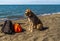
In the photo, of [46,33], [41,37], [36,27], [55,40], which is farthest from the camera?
[36,27]

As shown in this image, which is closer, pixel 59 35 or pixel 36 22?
pixel 59 35

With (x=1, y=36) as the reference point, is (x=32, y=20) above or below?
above

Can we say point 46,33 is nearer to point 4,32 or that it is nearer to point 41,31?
point 41,31

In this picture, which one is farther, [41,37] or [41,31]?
[41,31]

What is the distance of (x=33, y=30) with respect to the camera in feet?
29.5

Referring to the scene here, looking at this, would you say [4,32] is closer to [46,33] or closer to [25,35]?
[25,35]

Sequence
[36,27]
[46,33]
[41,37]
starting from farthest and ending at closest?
[36,27] < [46,33] < [41,37]

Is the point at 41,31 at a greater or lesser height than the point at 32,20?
lesser

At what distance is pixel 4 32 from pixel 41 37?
1913mm

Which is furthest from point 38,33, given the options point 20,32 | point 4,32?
point 4,32

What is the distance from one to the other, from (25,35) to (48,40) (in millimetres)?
1354

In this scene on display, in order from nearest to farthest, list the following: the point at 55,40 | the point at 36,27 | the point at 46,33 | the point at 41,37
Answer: the point at 55,40 → the point at 41,37 → the point at 46,33 → the point at 36,27

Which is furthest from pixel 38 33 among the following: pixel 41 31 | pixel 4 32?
pixel 4 32

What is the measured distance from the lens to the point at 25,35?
27.4 feet
